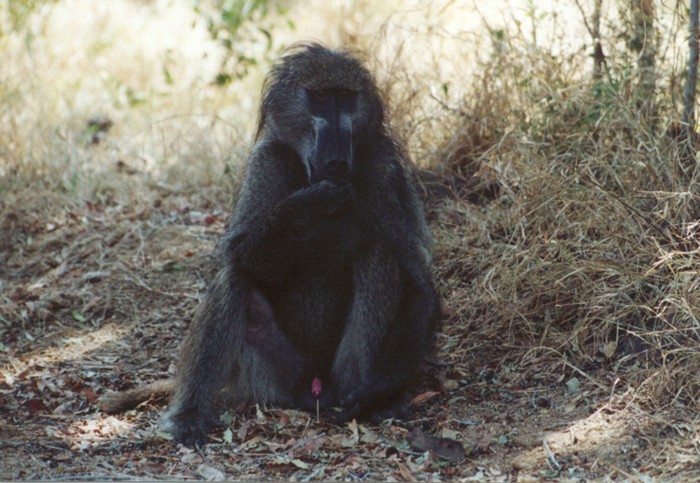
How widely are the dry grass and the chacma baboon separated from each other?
0.58 m

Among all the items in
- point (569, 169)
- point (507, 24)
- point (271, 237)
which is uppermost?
point (507, 24)

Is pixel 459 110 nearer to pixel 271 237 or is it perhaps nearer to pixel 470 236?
pixel 470 236

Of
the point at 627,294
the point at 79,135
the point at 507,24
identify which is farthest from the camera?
the point at 79,135

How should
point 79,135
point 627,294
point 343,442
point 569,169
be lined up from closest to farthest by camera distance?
point 343,442, point 627,294, point 569,169, point 79,135

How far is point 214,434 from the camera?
347 cm

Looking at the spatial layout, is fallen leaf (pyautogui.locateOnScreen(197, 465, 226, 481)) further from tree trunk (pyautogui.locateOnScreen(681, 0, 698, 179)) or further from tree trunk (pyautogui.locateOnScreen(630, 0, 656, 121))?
tree trunk (pyautogui.locateOnScreen(630, 0, 656, 121))

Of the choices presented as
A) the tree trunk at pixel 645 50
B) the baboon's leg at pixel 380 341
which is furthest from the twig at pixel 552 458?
the tree trunk at pixel 645 50

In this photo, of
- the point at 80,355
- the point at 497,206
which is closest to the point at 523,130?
the point at 497,206

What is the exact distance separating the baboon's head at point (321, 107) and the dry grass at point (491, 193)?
942 mm

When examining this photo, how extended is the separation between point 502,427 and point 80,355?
2.00m

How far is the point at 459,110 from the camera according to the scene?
510 cm

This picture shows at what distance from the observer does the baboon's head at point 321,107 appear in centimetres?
344

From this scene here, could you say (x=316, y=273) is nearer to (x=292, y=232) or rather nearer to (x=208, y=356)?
(x=292, y=232)

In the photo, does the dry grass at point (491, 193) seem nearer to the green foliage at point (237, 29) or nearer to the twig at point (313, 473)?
the green foliage at point (237, 29)
